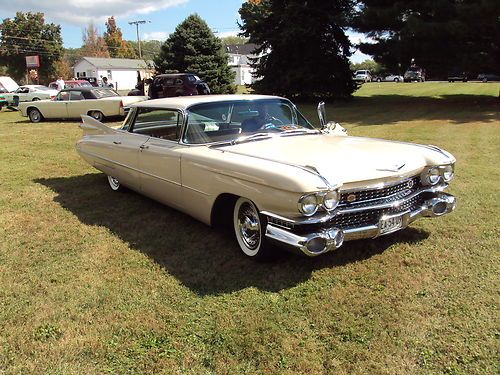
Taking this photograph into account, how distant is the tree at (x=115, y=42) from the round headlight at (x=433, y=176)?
9851 cm

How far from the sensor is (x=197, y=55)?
29.2 metres

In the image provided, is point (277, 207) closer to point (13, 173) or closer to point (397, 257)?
point (397, 257)

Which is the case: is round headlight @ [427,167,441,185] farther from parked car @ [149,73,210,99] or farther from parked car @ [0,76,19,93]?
parked car @ [0,76,19,93]

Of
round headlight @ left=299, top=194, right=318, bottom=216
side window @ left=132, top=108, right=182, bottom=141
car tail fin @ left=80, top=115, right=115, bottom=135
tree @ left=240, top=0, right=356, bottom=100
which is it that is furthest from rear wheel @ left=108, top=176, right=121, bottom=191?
tree @ left=240, top=0, right=356, bottom=100

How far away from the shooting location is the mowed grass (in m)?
2.73

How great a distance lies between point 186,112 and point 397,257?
2549 mm

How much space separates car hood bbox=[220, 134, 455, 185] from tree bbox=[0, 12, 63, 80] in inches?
2765

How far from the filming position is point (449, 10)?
54.0 feet

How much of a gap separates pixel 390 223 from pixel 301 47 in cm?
1957

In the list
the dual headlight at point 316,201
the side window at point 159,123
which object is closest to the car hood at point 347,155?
the dual headlight at point 316,201

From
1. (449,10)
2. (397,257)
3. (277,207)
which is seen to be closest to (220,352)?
(277,207)

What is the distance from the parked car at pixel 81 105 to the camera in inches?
594

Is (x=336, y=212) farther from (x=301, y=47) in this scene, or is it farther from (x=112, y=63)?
(x=112, y=63)

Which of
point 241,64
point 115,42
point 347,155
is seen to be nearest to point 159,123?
point 347,155
